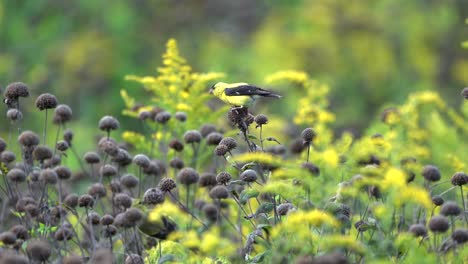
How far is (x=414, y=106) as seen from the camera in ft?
15.8

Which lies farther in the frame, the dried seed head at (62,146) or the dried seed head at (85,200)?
the dried seed head at (62,146)

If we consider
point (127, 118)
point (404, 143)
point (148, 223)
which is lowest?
point (148, 223)

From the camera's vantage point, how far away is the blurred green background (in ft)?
32.1

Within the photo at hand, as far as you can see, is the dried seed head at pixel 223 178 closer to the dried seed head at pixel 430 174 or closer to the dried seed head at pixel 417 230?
the dried seed head at pixel 417 230

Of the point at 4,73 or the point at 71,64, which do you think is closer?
the point at 4,73

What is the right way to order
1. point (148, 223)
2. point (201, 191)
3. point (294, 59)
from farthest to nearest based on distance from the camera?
point (294, 59) → point (201, 191) → point (148, 223)

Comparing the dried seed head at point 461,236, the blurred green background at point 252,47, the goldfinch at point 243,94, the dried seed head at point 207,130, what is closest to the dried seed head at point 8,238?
the goldfinch at point 243,94

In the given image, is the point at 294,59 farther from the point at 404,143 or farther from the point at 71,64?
the point at 404,143

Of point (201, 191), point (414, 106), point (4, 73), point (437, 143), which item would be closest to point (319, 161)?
point (201, 191)

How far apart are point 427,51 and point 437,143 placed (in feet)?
13.9

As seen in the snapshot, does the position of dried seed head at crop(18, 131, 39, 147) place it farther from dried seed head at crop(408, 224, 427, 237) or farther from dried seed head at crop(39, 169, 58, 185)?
dried seed head at crop(408, 224, 427, 237)

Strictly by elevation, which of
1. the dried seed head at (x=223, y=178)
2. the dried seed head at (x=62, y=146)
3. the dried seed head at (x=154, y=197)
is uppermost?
the dried seed head at (x=62, y=146)

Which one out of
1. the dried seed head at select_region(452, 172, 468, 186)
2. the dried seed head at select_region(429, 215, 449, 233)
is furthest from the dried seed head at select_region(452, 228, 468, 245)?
the dried seed head at select_region(452, 172, 468, 186)

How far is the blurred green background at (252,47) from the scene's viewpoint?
977cm
